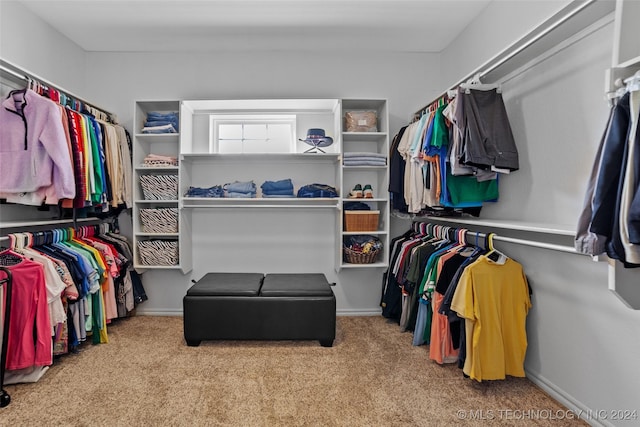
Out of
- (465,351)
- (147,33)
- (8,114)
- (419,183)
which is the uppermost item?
(147,33)

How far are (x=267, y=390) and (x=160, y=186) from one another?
2261 mm

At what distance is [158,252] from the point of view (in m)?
3.69

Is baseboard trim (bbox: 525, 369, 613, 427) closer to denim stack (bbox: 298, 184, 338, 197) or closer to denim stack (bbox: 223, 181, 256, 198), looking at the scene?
denim stack (bbox: 298, 184, 338, 197)

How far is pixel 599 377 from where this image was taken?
1.99 meters

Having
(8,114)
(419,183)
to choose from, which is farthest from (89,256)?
(419,183)

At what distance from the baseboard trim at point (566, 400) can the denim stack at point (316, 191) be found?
84.2 inches

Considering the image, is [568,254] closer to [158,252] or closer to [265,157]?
[265,157]

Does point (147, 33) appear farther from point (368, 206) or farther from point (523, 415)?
point (523, 415)

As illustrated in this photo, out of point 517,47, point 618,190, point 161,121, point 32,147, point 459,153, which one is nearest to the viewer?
point 618,190

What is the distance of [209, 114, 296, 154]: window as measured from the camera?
4062mm

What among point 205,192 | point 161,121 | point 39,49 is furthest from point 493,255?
point 39,49

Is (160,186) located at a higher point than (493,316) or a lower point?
higher

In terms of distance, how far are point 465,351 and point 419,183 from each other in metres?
1.31

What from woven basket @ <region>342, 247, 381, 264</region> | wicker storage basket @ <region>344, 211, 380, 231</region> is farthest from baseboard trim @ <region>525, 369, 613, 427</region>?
wicker storage basket @ <region>344, 211, 380, 231</region>
